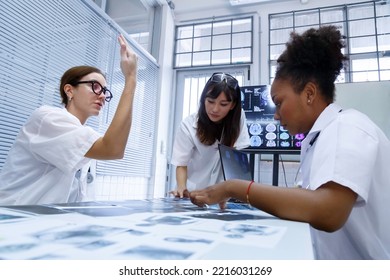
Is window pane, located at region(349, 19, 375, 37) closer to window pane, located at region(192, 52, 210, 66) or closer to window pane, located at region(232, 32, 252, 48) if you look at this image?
window pane, located at region(232, 32, 252, 48)

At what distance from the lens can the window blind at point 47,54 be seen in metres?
1.65

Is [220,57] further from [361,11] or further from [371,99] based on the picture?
[371,99]

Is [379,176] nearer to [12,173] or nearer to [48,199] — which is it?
[48,199]

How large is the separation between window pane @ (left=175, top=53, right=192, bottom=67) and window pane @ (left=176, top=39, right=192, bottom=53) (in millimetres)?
70

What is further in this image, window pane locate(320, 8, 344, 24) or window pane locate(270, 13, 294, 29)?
window pane locate(270, 13, 294, 29)

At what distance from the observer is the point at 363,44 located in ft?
10.7

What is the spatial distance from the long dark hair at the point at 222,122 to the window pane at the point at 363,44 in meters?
2.45

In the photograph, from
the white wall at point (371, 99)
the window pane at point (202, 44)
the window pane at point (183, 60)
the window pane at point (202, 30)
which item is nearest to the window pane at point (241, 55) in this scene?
the window pane at point (202, 44)

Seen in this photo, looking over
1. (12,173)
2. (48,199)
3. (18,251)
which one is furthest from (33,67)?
(18,251)

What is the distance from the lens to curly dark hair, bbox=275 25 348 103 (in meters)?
0.88

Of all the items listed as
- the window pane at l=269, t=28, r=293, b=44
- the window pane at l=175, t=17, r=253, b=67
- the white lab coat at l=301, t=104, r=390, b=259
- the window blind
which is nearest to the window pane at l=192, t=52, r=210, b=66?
the window pane at l=175, t=17, r=253, b=67

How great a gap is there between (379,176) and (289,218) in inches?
11.1

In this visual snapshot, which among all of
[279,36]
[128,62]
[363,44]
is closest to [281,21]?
[279,36]

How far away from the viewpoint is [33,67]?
71.5 inches
